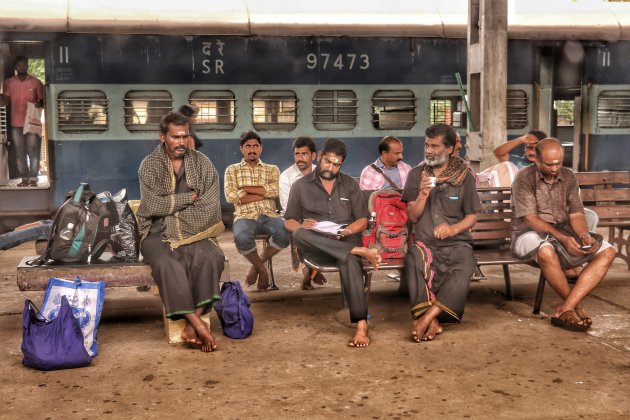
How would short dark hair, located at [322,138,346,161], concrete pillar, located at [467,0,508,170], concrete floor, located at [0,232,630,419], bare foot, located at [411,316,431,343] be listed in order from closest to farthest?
1. concrete floor, located at [0,232,630,419]
2. bare foot, located at [411,316,431,343]
3. short dark hair, located at [322,138,346,161]
4. concrete pillar, located at [467,0,508,170]

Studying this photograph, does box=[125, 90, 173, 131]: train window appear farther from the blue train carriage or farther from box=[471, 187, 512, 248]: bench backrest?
box=[471, 187, 512, 248]: bench backrest

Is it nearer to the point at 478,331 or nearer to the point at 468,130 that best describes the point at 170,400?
the point at 478,331

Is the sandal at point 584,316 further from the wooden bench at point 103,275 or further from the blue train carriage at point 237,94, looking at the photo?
the blue train carriage at point 237,94

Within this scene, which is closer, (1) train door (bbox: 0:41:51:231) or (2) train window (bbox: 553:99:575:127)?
(1) train door (bbox: 0:41:51:231)

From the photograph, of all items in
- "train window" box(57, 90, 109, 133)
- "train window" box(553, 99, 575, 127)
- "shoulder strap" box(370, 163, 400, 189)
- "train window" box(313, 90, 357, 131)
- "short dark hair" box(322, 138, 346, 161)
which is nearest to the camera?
"short dark hair" box(322, 138, 346, 161)

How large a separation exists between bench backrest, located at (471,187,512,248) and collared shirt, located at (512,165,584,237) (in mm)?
433

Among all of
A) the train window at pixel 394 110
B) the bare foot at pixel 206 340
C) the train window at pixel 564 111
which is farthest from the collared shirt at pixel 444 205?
the train window at pixel 564 111

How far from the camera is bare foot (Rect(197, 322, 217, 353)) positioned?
519 centimetres

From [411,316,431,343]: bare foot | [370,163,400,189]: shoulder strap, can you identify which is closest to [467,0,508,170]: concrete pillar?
[370,163,400,189]: shoulder strap

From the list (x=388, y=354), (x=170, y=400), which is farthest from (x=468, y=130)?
(x=170, y=400)

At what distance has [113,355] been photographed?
5121mm

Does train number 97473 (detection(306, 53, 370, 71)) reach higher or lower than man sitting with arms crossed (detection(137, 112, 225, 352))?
higher

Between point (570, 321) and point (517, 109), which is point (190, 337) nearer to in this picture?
point (570, 321)

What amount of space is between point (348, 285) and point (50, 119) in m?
5.95
